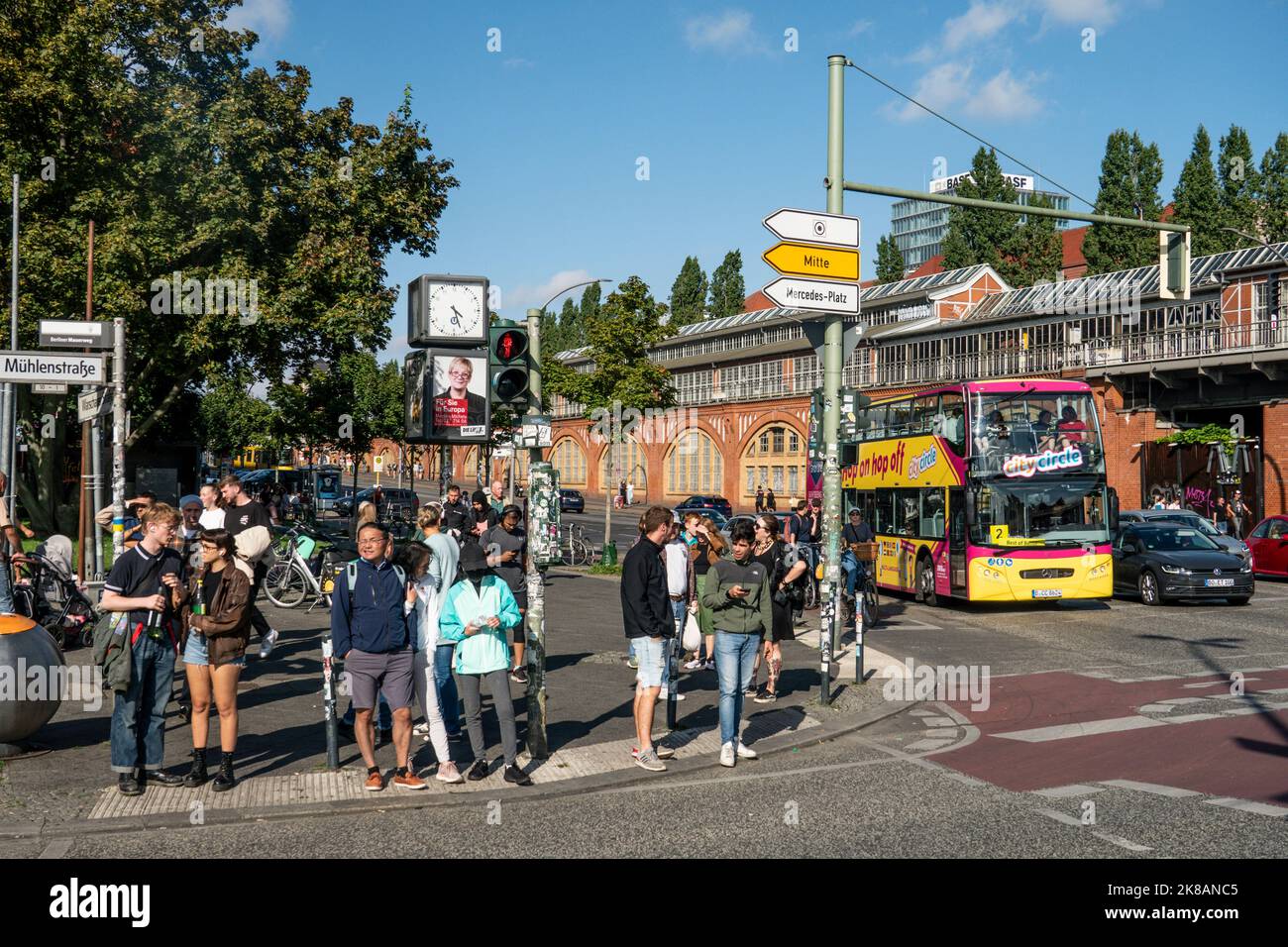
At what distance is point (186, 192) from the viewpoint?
81.7 ft

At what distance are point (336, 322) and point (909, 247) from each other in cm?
15471

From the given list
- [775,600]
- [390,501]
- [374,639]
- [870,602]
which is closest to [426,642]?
[374,639]

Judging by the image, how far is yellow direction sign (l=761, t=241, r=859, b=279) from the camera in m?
11.6

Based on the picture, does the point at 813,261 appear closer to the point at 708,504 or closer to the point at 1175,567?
the point at 1175,567

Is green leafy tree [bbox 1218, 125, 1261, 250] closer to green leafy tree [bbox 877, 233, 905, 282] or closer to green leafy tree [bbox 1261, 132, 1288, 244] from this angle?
green leafy tree [bbox 1261, 132, 1288, 244]

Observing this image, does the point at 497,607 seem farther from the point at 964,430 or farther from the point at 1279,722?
the point at 964,430

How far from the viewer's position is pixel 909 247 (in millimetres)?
170750

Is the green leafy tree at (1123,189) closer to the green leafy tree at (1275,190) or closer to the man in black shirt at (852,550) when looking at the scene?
the green leafy tree at (1275,190)

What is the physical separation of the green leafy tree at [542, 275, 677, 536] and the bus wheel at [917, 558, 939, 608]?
499 inches

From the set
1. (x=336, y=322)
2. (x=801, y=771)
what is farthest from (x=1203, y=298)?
(x=801, y=771)

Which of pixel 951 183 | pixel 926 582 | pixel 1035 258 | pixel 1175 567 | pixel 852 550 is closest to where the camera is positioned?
pixel 852 550

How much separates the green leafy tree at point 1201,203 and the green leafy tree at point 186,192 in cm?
4247

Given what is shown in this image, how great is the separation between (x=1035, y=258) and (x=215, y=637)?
61985mm

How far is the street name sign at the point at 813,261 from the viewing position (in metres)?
11.6
